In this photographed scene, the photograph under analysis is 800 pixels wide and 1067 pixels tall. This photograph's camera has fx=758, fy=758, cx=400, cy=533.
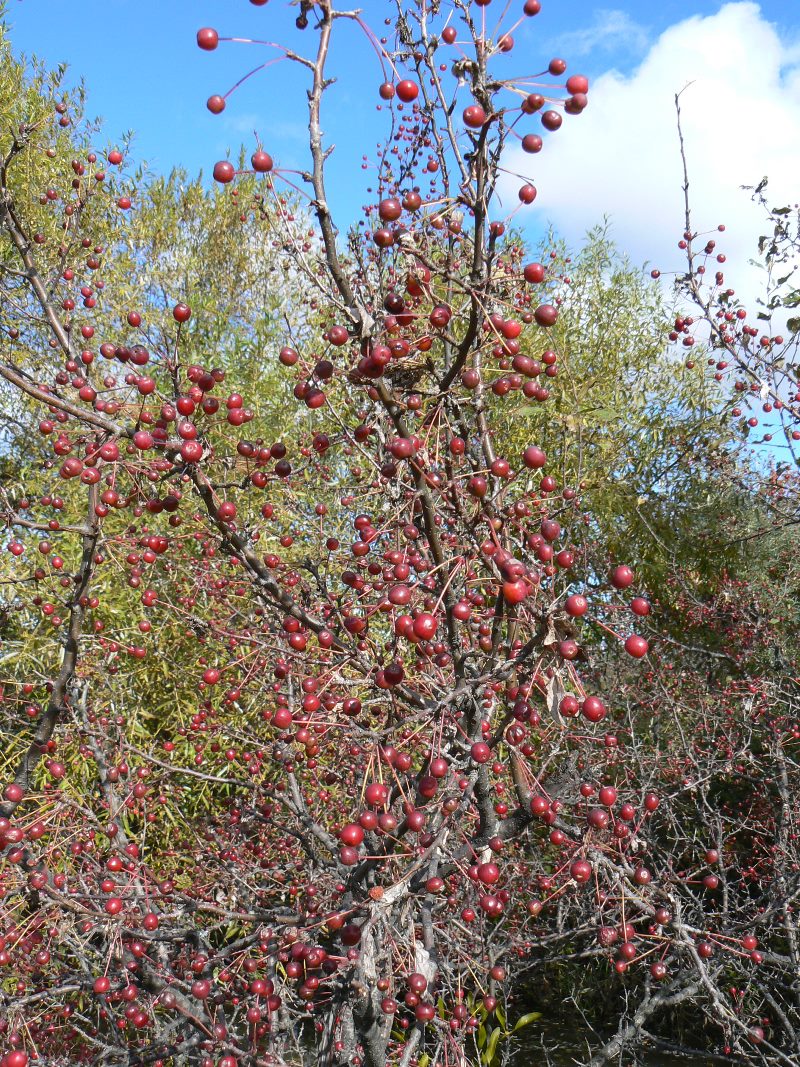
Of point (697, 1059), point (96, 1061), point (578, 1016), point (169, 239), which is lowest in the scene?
point (578, 1016)

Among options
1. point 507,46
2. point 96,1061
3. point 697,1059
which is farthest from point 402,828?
point 697,1059

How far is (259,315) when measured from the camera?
8250 mm

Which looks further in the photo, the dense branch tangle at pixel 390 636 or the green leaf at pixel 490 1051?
the green leaf at pixel 490 1051

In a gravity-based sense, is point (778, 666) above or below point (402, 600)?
below

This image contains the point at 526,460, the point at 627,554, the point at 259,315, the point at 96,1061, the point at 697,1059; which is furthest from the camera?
the point at 259,315

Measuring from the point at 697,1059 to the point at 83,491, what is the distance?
5560mm

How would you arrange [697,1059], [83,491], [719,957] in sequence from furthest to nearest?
[83,491]
[697,1059]
[719,957]

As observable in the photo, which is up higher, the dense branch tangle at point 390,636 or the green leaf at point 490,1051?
the dense branch tangle at point 390,636

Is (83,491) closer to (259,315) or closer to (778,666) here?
(259,315)

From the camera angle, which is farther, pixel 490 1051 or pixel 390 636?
pixel 490 1051

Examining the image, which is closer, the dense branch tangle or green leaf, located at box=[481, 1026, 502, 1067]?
the dense branch tangle

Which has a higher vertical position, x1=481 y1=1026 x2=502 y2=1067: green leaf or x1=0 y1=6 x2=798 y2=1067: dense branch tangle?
x1=0 y1=6 x2=798 y2=1067: dense branch tangle

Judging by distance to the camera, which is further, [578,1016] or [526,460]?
[578,1016]

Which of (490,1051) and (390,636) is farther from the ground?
(390,636)
